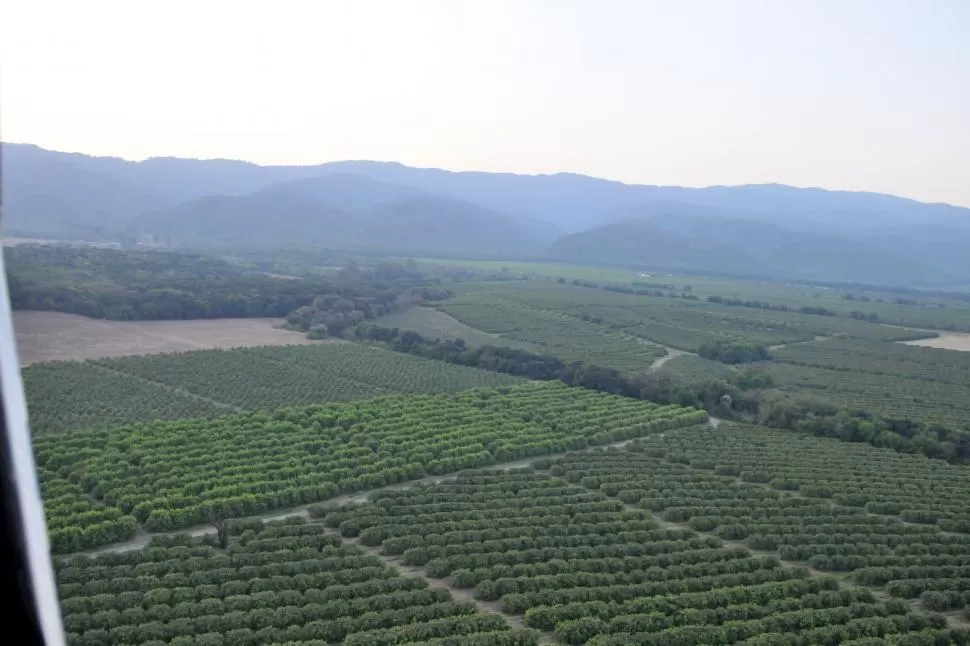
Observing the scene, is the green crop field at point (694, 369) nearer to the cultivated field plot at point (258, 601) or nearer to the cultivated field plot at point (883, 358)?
the cultivated field plot at point (883, 358)

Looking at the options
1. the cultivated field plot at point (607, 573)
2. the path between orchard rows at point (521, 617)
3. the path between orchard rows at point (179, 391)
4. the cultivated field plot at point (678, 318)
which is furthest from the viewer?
the cultivated field plot at point (678, 318)

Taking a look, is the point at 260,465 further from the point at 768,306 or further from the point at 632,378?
the point at 768,306

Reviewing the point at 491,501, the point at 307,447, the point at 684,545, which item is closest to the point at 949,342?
the point at 684,545

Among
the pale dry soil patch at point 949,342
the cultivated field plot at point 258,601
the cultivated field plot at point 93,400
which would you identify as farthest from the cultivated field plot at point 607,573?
the pale dry soil patch at point 949,342

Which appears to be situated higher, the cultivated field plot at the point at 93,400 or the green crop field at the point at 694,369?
the green crop field at the point at 694,369

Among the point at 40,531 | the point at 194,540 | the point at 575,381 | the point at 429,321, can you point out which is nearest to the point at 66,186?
the point at 429,321
